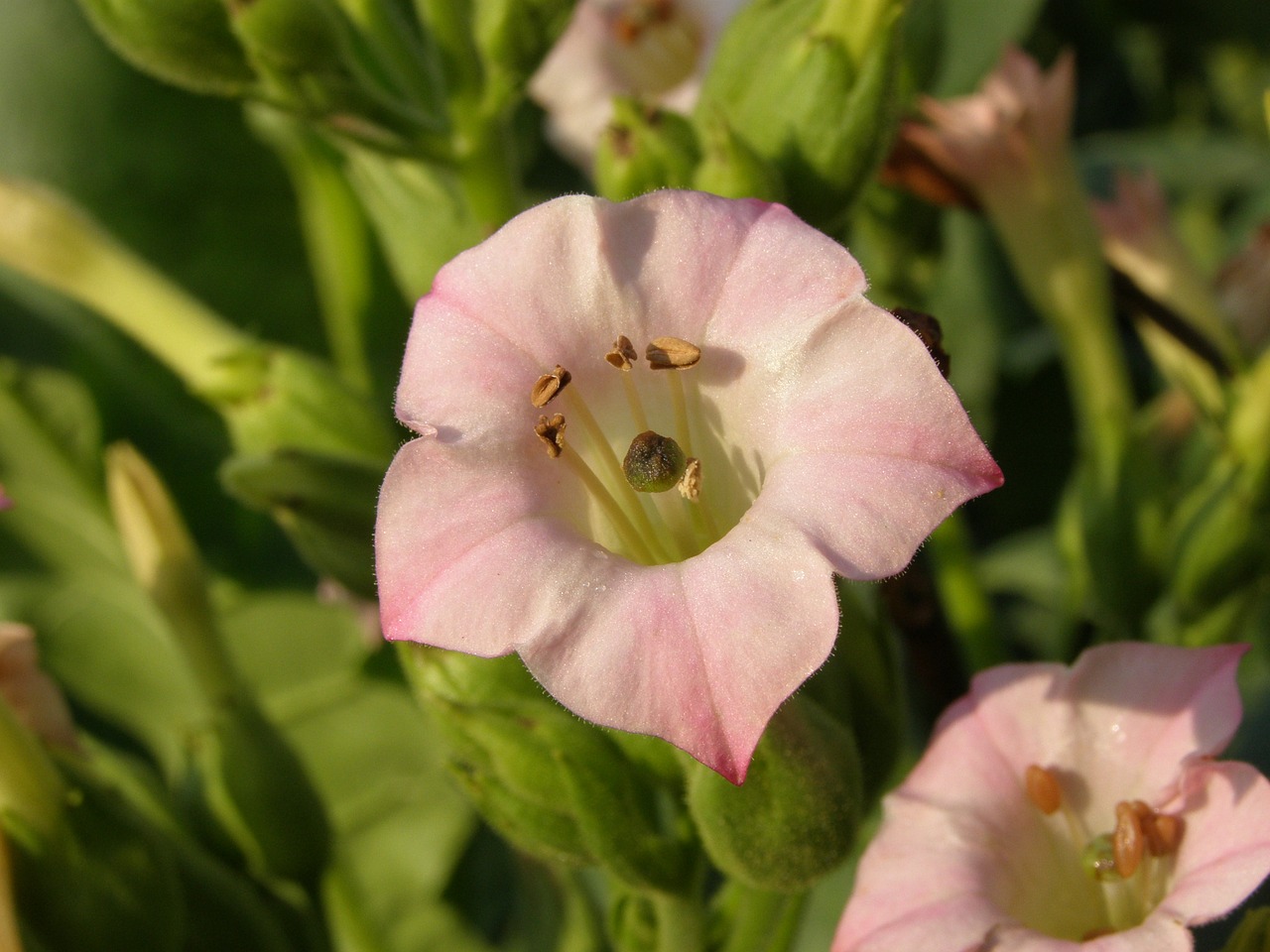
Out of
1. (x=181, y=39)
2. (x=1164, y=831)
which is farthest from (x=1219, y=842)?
(x=181, y=39)

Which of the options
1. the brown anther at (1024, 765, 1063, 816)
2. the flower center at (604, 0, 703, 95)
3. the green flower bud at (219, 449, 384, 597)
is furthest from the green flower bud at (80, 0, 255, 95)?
the brown anther at (1024, 765, 1063, 816)

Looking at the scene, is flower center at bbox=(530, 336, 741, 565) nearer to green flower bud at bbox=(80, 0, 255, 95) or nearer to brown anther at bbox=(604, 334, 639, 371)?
brown anther at bbox=(604, 334, 639, 371)

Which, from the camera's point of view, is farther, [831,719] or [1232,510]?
[1232,510]

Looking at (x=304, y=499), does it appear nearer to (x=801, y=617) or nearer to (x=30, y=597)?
(x=801, y=617)

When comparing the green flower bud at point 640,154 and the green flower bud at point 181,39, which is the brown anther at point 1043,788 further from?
the green flower bud at point 181,39

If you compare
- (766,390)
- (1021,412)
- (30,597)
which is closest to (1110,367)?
(1021,412)

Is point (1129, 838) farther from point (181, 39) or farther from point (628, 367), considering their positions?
point (181, 39)

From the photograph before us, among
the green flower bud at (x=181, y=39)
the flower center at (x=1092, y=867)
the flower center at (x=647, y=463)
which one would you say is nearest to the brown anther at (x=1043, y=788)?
the flower center at (x=1092, y=867)
